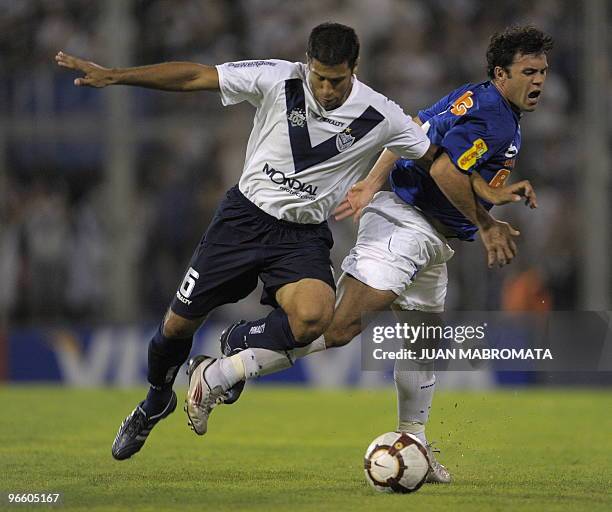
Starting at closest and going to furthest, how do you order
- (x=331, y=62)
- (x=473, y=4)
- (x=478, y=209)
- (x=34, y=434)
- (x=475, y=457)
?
(x=331, y=62) < (x=478, y=209) < (x=475, y=457) < (x=34, y=434) < (x=473, y=4)

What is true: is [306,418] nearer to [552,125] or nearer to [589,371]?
[589,371]

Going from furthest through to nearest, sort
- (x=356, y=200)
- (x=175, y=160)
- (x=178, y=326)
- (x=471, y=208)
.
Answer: (x=175, y=160)
(x=356, y=200)
(x=178, y=326)
(x=471, y=208)

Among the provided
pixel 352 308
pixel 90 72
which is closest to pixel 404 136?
pixel 352 308

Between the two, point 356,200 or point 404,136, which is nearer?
point 404,136

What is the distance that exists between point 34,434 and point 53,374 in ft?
20.4

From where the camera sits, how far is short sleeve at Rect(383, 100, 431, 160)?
636 cm

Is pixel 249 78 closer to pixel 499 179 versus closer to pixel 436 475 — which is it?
pixel 499 179

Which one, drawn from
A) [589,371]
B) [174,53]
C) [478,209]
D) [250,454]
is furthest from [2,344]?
[478,209]

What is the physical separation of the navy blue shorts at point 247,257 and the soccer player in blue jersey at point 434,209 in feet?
0.81

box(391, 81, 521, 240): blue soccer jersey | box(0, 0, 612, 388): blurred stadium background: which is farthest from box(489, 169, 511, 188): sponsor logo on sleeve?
box(0, 0, 612, 388): blurred stadium background

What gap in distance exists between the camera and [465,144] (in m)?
6.38

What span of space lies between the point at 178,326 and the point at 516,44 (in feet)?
7.50

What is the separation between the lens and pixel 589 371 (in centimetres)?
1398

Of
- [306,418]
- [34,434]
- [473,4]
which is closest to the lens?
[34,434]
